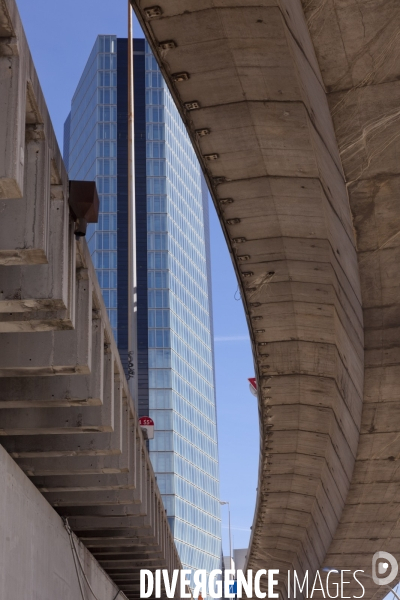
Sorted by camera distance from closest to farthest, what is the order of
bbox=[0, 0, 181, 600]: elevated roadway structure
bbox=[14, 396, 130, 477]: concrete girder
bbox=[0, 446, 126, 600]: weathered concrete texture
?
bbox=[0, 0, 181, 600]: elevated roadway structure
bbox=[0, 446, 126, 600]: weathered concrete texture
bbox=[14, 396, 130, 477]: concrete girder

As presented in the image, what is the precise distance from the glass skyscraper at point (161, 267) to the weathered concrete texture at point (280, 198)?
88.6 meters

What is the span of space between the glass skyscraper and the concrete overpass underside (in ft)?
292

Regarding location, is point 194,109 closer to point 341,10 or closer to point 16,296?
point 341,10

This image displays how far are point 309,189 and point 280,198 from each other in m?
0.65

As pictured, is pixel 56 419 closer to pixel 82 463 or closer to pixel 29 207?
pixel 82 463

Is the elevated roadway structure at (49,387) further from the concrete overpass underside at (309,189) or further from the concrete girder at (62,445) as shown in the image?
the concrete overpass underside at (309,189)

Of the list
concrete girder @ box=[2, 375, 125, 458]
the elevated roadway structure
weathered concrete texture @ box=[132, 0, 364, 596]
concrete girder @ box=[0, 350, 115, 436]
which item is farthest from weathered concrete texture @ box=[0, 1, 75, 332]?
concrete girder @ box=[2, 375, 125, 458]

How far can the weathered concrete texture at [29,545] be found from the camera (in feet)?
41.0

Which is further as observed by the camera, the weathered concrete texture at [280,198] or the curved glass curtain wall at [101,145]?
the curved glass curtain wall at [101,145]

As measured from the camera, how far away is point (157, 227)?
133 metres

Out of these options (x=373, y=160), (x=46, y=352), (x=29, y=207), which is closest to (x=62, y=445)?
(x=46, y=352)

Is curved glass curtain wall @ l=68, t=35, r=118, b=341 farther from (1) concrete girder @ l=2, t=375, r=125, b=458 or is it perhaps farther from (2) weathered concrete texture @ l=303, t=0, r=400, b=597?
(1) concrete girder @ l=2, t=375, r=125, b=458

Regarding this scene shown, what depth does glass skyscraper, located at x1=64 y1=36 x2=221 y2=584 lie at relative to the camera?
390 feet

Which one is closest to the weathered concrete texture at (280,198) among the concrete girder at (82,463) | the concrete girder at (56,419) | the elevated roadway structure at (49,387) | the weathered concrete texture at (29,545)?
the elevated roadway structure at (49,387)
